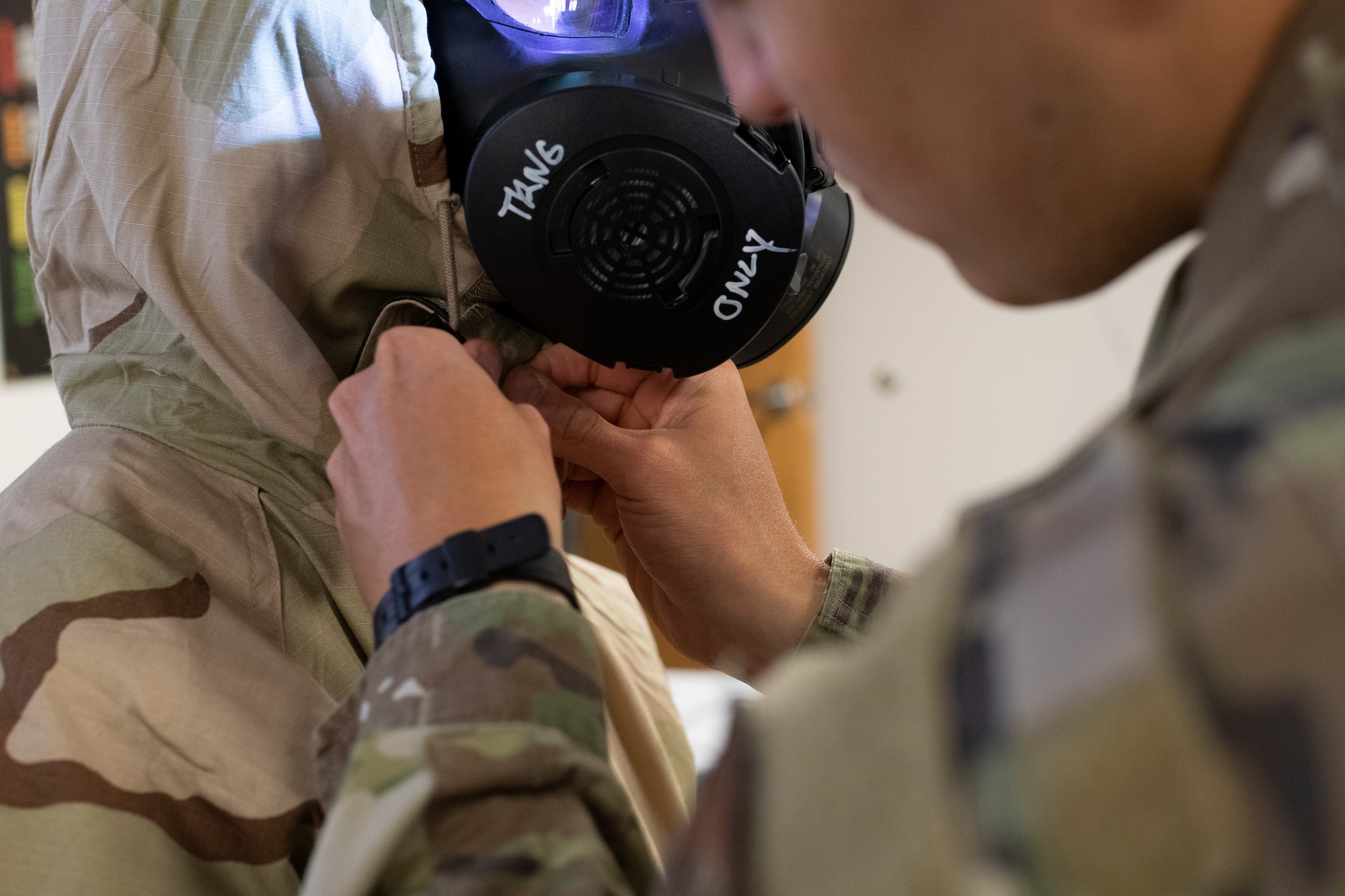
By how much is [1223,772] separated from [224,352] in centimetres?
73

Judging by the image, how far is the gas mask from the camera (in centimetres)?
78

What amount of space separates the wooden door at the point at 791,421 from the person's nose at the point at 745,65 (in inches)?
110

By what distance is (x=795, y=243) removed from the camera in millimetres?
824

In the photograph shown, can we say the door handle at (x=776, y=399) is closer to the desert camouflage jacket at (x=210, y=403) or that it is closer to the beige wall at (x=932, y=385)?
the beige wall at (x=932, y=385)

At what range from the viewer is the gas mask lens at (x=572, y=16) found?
0.82 m

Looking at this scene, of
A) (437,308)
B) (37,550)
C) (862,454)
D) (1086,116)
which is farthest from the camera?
(862,454)

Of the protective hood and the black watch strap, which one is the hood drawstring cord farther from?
the black watch strap

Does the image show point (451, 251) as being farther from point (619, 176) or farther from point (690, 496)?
point (690, 496)

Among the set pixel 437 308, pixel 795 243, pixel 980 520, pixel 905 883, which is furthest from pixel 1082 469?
pixel 437 308

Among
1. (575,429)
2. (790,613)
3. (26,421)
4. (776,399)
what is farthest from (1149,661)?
(776,399)

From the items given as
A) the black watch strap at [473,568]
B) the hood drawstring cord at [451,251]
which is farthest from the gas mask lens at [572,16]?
the black watch strap at [473,568]

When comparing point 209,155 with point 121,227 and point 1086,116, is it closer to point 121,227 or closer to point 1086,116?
point 121,227

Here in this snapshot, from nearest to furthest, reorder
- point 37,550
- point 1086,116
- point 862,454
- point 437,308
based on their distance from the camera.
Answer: point 1086,116
point 37,550
point 437,308
point 862,454

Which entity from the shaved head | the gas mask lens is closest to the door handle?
Result: the gas mask lens
